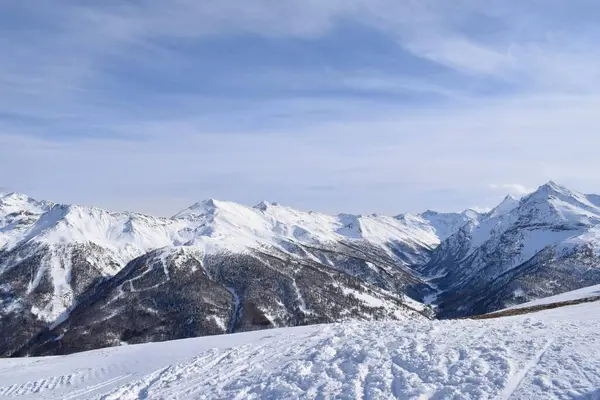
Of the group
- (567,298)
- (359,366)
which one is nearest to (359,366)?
(359,366)

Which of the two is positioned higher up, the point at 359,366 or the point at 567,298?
the point at 359,366

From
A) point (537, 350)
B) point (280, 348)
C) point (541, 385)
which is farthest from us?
point (280, 348)

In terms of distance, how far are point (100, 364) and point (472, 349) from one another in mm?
27148

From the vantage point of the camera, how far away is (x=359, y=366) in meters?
27.1

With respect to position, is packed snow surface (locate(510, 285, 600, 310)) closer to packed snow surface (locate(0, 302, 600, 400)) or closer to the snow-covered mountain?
the snow-covered mountain

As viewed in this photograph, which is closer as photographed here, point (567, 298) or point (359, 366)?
point (359, 366)

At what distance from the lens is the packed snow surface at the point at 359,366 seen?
2311 cm

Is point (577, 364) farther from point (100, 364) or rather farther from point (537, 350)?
point (100, 364)

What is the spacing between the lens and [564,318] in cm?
3553

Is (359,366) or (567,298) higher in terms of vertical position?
(359,366)

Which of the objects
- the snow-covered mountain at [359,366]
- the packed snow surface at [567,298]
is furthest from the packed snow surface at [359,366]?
the packed snow surface at [567,298]

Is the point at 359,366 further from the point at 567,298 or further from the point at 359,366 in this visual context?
the point at 567,298

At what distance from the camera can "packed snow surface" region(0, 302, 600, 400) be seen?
75.8 feet

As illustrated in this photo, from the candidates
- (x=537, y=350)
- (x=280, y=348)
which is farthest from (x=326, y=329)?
(x=537, y=350)
